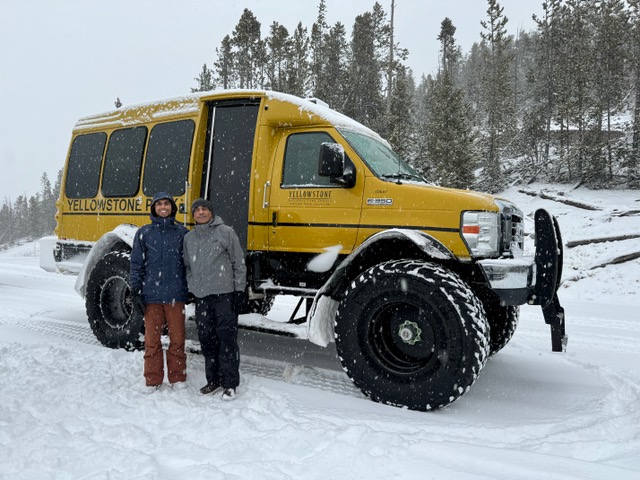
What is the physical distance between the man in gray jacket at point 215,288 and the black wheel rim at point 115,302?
1.89 m

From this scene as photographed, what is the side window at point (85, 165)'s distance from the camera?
6.52 meters

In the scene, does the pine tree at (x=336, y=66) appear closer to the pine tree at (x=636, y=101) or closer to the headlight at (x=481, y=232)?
the pine tree at (x=636, y=101)

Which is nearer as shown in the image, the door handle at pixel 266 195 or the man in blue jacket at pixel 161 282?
the man in blue jacket at pixel 161 282

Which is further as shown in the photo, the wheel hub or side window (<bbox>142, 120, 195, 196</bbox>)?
side window (<bbox>142, 120, 195, 196</bbox>)

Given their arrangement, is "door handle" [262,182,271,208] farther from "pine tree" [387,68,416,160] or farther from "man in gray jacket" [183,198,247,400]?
"pine tree" [387,68,416,160]

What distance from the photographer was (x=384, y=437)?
3.10 m

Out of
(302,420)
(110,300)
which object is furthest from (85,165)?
(302,420)

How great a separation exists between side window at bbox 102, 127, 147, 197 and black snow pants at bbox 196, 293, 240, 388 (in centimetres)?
251

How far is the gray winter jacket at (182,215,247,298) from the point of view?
4.19 metres

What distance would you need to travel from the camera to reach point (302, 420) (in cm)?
348

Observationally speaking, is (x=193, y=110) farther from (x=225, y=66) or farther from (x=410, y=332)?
(x=225, y=66)

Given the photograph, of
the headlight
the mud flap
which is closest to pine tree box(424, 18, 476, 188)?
the mud flap

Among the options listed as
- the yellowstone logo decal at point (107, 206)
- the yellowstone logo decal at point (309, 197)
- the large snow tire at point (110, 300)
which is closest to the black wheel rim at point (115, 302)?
the large snow tire at point (110, 300)

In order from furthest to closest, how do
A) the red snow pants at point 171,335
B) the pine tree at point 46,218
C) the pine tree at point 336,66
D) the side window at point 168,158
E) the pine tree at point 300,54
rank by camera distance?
the pine tree at point 46,218 < the pine tree at point 300,54 < the pine tree at point 336,66 < the side window at point 168,158 < the red snow pants at point 171,335
